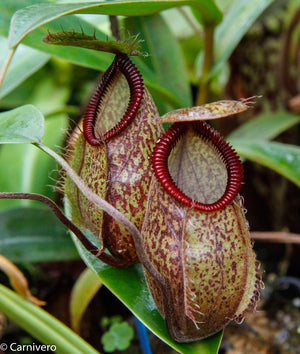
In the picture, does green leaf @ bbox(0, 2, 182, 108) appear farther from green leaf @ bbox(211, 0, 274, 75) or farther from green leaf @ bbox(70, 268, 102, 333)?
green leaf @ bbox(70, 268, 102, 333)

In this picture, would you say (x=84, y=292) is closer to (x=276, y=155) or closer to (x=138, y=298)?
(x=138, y=298)

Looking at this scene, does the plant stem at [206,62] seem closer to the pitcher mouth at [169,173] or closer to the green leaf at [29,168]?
the green leaf at [29,168]

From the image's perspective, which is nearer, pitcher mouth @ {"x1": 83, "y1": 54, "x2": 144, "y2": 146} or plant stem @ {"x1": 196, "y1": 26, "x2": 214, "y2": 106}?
pitcher mouth @ {"x1": 83, "y1": 54, "x2": 144, "y2": 146}

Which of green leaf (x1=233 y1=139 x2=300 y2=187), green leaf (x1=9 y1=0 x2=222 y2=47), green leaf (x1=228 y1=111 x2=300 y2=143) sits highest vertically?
green leaf (x1=9 y1=0 x2=222 y2=47)

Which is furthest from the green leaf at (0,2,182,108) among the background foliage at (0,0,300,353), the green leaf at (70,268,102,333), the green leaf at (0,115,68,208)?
the green leaf at (70,268,102,333)

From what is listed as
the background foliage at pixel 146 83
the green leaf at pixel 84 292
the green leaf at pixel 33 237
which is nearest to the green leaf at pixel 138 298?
the background foliage at pixel 146 83

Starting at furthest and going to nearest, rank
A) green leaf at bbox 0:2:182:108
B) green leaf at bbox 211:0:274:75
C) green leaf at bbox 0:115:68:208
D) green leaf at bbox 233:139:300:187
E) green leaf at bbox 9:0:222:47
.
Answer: green leaf at bbox 0:115:68:208 → green leaf at bbox 211:0:274:75 → green leaf at bbox 233:139:300:187 → green leaf at bbox 0:2:182:108 → green leaf at bbox 9:0:222:47

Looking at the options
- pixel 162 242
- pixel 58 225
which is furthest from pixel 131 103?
pixel 58 225
